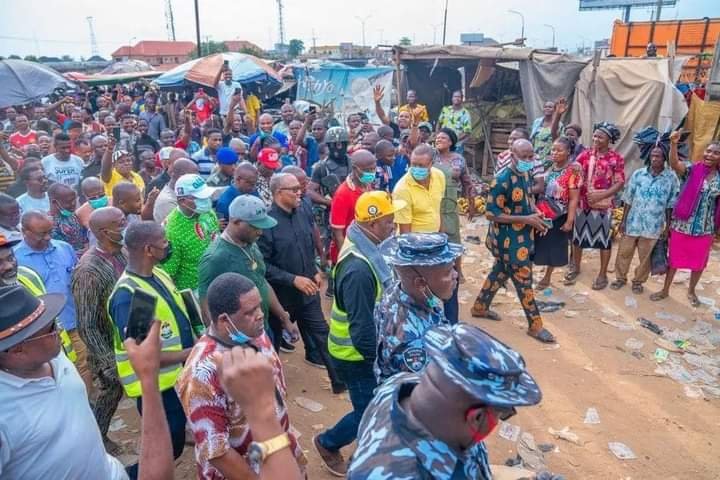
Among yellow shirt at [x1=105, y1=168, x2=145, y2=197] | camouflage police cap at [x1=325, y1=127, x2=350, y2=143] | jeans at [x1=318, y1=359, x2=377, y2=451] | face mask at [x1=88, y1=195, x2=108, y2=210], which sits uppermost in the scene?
camouflage police cap at [x1=325, y1=127, x2=350, y2=143]

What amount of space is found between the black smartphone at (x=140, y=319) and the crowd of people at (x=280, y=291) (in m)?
0.02

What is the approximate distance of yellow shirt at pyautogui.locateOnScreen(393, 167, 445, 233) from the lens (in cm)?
532

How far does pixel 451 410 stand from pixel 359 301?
5.18ft

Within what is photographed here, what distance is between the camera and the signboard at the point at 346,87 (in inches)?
618

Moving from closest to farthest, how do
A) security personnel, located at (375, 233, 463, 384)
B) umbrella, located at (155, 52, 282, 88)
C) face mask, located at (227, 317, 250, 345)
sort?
face mask, located at (227, 317, 250, 345)
security personnel, located at (375, 233, 463, 384)
umbrella, located at (155, 52, 282, 88)

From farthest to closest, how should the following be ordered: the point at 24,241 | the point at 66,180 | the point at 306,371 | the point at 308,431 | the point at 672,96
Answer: the point at 672,96, the point at 66,180, the point at 306,371, the point at 308,431, the point at 24,241

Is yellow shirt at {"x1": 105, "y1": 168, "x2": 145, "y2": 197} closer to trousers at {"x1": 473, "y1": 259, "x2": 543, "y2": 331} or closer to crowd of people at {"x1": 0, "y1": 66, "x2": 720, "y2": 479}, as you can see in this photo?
crowd of people at {"x1": 0, "y1": 66, "x2": 720, "y2": 479}

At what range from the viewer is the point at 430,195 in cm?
542

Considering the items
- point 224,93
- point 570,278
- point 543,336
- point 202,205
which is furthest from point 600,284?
point 224,93

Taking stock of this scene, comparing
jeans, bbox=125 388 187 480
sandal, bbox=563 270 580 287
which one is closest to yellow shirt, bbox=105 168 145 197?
jeans, bbox=125 388 187 480

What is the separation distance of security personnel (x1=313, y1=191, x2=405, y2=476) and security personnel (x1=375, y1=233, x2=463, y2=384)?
314 millimetres

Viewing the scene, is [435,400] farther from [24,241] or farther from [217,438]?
[24,241]

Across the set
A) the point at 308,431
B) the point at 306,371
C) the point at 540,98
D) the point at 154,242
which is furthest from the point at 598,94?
the point at 154,242

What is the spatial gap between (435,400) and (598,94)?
10265mm
